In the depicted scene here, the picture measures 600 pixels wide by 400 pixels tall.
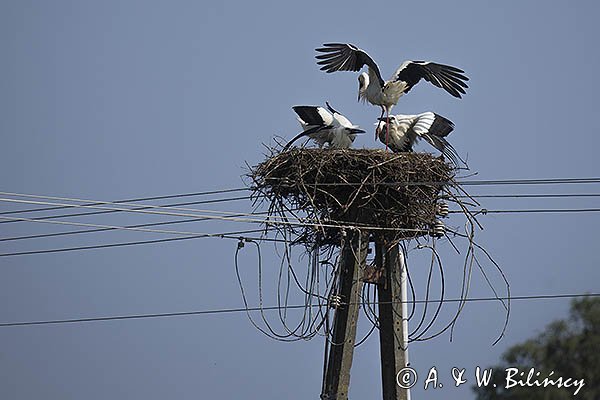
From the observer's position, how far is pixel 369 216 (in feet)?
35.9

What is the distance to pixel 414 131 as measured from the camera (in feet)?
39.0

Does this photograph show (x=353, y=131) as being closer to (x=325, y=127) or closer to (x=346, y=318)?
(x=325, y=127)

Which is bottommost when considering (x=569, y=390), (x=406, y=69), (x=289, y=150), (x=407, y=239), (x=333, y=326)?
(x=569, y=390)

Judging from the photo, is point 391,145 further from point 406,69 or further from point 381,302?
point 381,302

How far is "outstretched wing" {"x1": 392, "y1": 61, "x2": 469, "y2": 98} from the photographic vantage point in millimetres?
12008

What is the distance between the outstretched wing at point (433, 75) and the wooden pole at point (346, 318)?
1888 mm

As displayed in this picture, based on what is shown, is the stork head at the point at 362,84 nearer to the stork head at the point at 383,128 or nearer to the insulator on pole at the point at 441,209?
the stork head at the point at 383,128

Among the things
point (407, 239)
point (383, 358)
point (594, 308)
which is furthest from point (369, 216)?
point (594, 308)

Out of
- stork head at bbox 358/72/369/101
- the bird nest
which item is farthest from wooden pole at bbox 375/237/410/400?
stork head at bbox 358/72/369/101

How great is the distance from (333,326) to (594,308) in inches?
78.9

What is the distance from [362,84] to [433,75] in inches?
26.2

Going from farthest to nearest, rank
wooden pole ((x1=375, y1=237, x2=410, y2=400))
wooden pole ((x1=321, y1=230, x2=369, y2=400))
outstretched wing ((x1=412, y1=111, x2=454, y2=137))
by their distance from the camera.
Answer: outstretched wing ((x1=412, y1=111, x2=454, y2=137)), wooden pole ((x1=375, y1=237, x2=410, y2=400)), wooden pole ((x1=321, y1=230, x2=369, y2=400))

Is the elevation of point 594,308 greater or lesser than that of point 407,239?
lesser

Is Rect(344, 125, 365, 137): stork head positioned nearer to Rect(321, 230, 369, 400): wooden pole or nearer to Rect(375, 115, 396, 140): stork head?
Rect(375, 115, 396, 140): stork head
